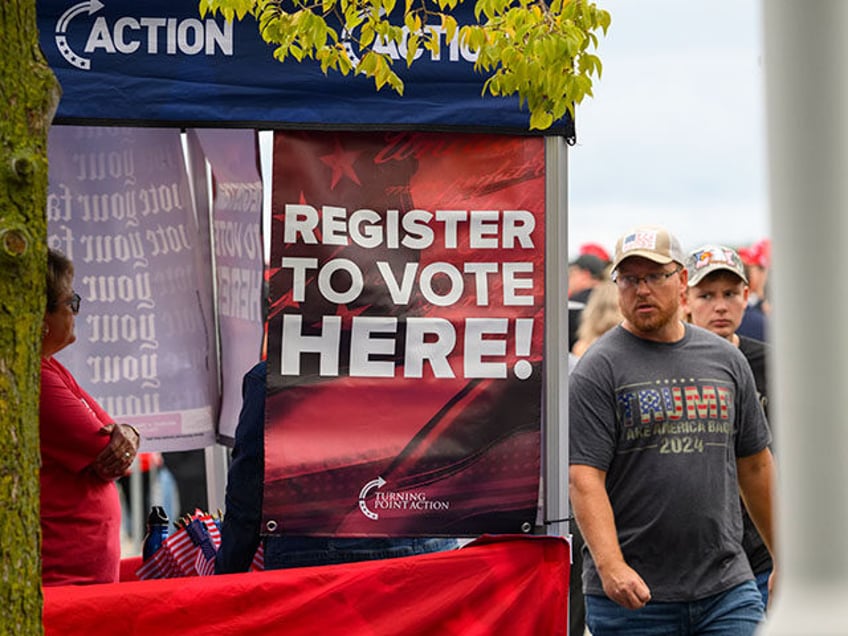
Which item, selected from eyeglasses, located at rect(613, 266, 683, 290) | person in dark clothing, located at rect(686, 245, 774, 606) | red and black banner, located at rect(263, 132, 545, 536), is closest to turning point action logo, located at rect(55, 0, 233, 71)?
red and black banner, located at rect(263, 132, 545, 536)

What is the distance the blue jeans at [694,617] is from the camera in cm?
587

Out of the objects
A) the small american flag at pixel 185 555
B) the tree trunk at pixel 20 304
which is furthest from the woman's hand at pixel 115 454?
the tree trunk at pixel 20 304

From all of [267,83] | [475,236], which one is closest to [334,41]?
[267,83]

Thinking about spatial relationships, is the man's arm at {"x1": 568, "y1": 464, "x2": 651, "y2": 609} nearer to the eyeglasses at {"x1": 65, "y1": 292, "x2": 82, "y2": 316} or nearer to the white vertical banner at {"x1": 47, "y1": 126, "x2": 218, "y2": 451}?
the eyeglasses at {"x1": 65, "y1": 292, "x2": 82, "y2": 316}

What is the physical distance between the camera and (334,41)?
553 centimetres

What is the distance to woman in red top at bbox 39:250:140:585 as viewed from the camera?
5.45 m

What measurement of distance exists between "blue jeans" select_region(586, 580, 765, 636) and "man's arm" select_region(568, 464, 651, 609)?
0.34 ft

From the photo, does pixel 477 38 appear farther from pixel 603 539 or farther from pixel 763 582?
pixel 763 582

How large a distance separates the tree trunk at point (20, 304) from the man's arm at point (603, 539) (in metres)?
2.33

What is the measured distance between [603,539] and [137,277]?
2.35m

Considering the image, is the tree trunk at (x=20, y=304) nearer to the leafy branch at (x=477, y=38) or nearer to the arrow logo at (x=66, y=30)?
the leafy branch at (x=477, y=38)

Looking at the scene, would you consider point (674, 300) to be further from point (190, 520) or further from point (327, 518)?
point (190, 520)

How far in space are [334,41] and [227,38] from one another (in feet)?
1.33

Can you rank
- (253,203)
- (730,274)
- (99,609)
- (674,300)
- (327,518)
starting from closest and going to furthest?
1. (99,609)
2. (327,518)
3. (674,300)
4. (253,203)
5. (730,274)
